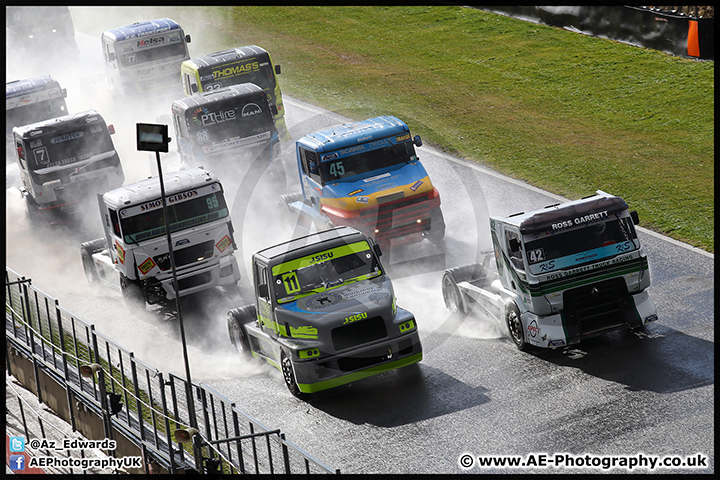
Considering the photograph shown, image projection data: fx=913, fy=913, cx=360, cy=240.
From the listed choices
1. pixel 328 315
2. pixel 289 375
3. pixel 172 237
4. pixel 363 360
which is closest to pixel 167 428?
pixel 289 375

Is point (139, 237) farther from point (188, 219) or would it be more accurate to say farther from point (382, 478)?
point (382, 478)

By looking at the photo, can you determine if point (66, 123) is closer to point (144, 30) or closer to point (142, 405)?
point (144, 30)

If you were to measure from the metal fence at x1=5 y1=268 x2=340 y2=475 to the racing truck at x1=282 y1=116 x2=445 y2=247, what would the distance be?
5732 millimetres

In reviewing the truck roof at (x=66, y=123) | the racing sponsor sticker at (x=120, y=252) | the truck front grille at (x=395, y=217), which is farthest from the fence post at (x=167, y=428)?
the truck roof at (x=66, y=123)

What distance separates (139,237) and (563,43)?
2239cm

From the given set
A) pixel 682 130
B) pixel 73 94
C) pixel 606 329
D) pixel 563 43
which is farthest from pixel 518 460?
pixel 73 94

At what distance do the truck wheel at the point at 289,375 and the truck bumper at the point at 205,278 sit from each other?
4.41 meters

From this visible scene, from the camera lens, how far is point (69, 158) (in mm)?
23203

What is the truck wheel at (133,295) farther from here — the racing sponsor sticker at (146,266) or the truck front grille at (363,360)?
the truck front grille at (363,360)

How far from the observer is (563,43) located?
35.0 m

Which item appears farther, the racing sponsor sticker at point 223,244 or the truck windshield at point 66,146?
the truck windshield at point 66,146

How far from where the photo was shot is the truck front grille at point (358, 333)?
44.8ft

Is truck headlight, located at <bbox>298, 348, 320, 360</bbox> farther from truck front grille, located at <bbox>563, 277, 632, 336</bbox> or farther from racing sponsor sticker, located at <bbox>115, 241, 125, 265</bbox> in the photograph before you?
racing sponsor sticker, located at <bbox>115, 241, 125, 265</bbox>

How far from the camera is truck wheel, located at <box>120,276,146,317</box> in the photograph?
18.1 metres
